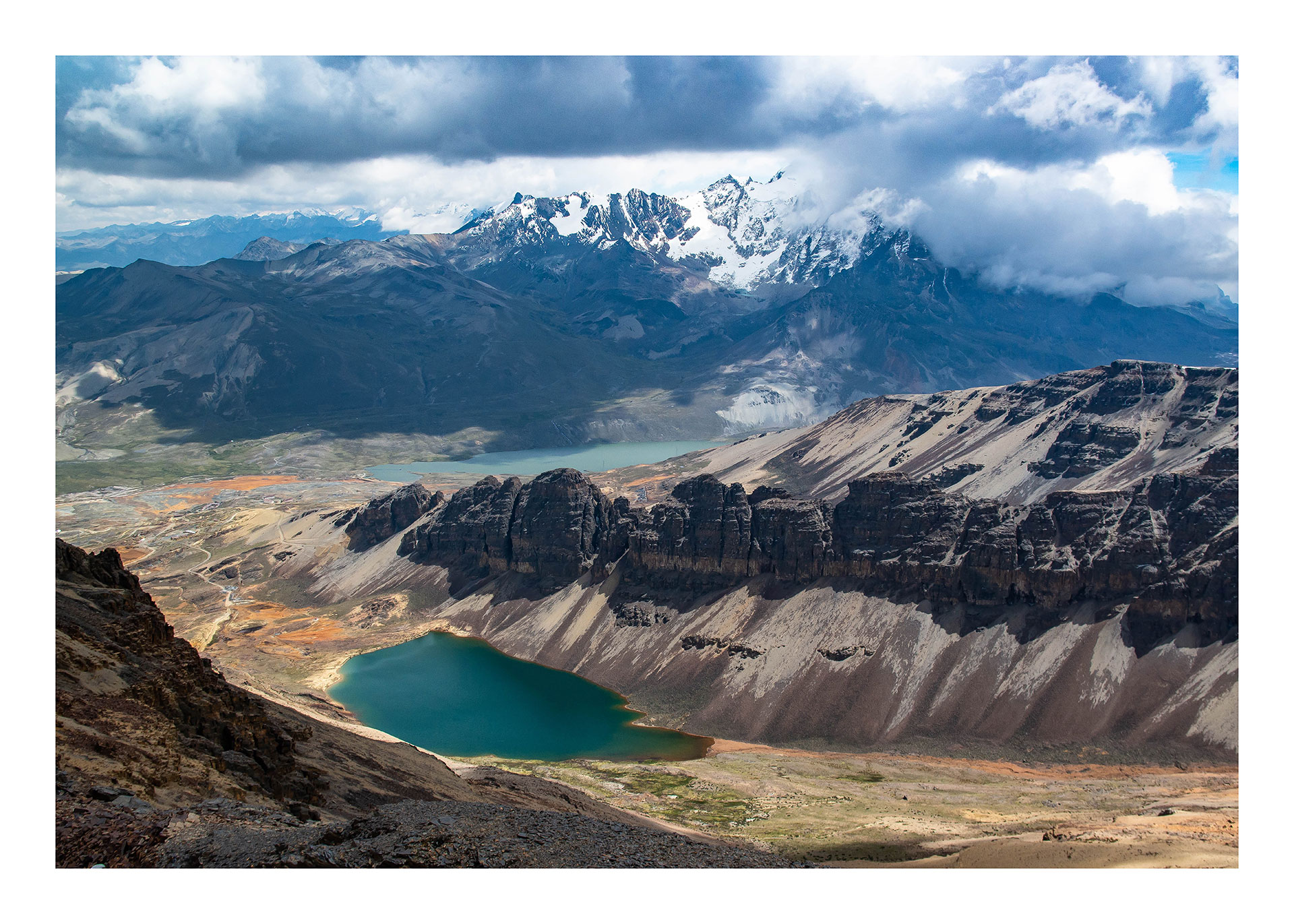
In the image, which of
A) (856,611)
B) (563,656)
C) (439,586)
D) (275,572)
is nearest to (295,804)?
(856,611)

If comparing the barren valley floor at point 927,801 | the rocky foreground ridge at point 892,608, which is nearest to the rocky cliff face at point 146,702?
the barren valley floor at point 927,801

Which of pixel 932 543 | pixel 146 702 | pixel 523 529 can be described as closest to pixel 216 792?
pixel 146 702

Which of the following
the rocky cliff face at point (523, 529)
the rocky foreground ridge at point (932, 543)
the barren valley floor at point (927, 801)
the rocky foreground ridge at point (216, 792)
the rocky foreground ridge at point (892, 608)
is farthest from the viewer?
the rocky cliff face at point (523, 529)

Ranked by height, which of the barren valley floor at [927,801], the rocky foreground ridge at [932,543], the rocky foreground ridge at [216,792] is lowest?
the barren valley floor at [927,801]

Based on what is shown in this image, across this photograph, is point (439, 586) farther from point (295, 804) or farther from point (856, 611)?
point (295, 804)

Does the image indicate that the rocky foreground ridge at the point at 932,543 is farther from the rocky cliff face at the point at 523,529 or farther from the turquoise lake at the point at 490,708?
the turquoise lake at the point at 490,708

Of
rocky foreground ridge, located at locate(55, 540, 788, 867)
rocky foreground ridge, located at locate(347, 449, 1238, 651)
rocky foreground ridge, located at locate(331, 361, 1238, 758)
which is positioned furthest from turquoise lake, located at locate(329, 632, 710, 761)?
rocky foreground ridge, located at locate(55, 540, 788, 867)
